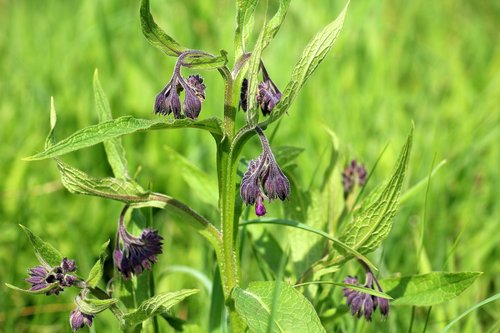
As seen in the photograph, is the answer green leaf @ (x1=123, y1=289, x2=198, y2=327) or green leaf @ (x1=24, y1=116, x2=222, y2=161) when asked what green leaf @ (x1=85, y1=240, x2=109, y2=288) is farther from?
green leaf @ (x1=24, y1=116, x2=222, y2=161)

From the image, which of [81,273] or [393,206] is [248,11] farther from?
[81,273]

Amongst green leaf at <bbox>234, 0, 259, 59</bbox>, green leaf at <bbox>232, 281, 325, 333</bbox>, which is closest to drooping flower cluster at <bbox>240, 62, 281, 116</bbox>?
green leaf at <bbox>234, 0, 259, 59</bbox>

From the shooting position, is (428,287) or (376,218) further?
(428,287)

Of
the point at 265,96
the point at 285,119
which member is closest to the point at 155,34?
the point at 265,96

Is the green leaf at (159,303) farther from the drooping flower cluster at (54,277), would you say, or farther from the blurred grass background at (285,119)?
the blurred grass background at (285,119)

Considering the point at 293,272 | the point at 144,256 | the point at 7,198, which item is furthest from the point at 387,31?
the point at 144,256

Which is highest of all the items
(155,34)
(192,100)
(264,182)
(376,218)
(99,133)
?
(155,34)

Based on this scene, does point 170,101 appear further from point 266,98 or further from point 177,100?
point 266,98
